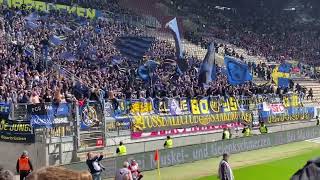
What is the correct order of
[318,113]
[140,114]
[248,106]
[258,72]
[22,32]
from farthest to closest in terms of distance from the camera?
[258,72]
[318,113]
[248,106]
[22,32]
[140,114]

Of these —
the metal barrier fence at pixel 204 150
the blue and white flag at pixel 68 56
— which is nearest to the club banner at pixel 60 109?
the metal barrier fence at pixel 204 150

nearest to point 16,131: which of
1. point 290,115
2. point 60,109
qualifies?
point 60,109

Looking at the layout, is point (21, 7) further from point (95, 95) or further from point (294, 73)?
point (294, 73)

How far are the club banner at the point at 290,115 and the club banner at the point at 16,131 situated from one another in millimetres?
21074

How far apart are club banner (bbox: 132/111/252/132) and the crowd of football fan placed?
1.59 metres

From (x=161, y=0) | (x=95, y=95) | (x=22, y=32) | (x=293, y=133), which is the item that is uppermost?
(x=161, y=0)

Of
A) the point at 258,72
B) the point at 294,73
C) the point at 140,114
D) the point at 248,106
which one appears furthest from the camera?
the point at 294,73

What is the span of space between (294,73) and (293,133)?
75.7 feet

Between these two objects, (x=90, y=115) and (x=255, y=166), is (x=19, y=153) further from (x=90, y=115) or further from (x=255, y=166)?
(x=255, y=166)

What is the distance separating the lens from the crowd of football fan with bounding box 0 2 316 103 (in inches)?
1060

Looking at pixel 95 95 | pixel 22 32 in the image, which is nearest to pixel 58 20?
pixel 22 32

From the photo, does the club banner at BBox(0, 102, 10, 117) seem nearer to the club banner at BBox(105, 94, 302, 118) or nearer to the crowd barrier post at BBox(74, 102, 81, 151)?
the crowd barrier post at BBox(74, 102, 81, 151)

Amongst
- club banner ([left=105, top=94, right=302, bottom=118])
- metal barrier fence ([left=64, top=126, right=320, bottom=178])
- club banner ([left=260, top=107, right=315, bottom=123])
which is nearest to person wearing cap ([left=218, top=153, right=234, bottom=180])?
metal barrier fence ([left=64, top=126, right=320, bottom=178])

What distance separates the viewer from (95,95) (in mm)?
26188
